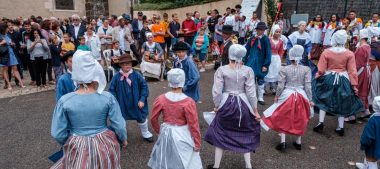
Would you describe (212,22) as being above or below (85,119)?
above

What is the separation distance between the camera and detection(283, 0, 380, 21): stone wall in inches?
541

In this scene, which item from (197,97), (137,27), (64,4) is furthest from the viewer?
(64,4)

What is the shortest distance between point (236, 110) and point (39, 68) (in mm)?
6855

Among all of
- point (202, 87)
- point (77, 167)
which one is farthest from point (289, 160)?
point (202, 87)

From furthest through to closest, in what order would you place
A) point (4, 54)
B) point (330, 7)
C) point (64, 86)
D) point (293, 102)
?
point (330, 7)
point (4, 54)
point (293, 102)
point (64, 86)

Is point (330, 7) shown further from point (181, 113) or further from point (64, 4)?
point (181, 113)

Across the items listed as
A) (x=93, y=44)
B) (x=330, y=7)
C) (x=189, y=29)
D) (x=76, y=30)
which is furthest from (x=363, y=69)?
(x=330, y=7)

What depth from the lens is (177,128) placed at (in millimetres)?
3682

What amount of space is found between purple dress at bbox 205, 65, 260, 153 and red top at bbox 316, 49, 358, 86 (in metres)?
2.10

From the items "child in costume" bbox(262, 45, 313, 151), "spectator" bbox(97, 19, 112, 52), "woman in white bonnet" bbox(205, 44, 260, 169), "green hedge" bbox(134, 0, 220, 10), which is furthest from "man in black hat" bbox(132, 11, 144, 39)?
"woman in white bonnet" bbox(205, 44, 260, 169)

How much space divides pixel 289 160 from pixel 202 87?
465cm

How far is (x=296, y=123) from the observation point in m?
Answer: 4.87

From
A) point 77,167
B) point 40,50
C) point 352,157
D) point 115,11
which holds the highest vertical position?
point 115,11

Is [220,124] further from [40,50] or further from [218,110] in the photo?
[40,50]
